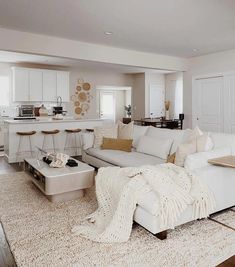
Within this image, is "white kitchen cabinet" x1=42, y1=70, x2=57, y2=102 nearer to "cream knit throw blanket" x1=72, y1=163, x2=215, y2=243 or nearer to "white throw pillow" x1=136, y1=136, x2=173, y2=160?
"white throw pillow" x1=136, y1=136, x2=173, y2=160

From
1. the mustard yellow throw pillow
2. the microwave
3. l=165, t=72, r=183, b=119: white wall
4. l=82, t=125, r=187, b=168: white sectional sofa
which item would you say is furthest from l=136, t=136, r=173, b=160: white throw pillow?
l=165, t=72, r=183, b=119: white wall

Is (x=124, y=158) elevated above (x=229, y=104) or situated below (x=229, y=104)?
below

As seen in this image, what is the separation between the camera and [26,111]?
752cm

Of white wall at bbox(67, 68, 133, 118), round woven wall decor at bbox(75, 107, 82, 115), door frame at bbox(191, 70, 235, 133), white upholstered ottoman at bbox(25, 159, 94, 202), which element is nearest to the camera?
white upholstered ottoman at bbox(25, 159, 94, 202)

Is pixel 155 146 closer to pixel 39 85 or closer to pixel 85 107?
pixel 39 85

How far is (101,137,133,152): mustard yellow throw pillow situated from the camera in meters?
4.55

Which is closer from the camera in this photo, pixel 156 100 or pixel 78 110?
pixel 78 110

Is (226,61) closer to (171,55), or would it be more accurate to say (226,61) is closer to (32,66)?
(171,55)

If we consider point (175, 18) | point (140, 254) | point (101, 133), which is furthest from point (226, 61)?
A: point (140, 254)

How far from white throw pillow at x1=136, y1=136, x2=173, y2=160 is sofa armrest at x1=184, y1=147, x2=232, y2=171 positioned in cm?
99

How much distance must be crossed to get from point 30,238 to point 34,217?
477mm

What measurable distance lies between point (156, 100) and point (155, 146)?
605 centimetres

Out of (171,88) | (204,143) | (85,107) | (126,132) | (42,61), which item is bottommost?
(204,143)

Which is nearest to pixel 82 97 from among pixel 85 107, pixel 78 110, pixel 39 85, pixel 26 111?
pixel 85 107
